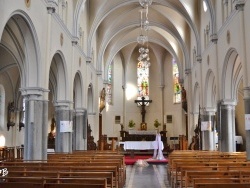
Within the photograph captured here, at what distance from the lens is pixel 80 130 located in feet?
77.4

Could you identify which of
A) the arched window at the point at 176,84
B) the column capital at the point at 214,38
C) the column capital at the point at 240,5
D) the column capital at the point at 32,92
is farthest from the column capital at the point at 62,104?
the arched window at the point at 176,84

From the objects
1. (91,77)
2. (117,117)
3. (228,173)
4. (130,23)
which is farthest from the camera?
(117,117)

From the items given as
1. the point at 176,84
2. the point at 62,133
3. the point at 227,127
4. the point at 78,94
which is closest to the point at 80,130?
the point at 78,94

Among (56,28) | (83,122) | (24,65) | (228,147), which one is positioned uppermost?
(56,28)

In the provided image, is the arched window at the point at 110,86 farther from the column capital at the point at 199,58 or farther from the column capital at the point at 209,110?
the column capital at the point at 209,110

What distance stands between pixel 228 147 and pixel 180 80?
15.2 meters

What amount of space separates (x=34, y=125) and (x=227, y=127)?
10.2 metres

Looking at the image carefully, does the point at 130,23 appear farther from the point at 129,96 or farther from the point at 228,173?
the point at 228,173

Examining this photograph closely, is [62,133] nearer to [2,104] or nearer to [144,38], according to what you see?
[2,104]

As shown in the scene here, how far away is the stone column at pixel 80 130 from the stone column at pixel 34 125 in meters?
8.98

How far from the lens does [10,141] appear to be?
77.0 ft

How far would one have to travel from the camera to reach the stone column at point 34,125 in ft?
45.1

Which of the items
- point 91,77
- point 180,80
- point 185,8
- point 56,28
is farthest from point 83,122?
point 180,80

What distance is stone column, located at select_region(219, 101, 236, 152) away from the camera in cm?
1825
